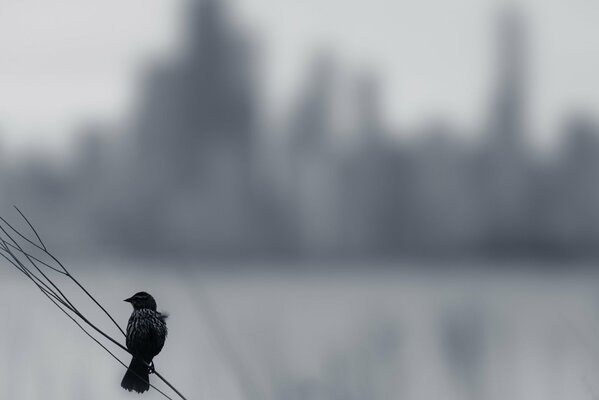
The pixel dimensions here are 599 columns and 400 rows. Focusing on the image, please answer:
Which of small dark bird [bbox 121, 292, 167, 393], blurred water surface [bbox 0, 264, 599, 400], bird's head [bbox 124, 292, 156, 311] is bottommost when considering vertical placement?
blurred water surface [bbox 0, 264, 599, 400]

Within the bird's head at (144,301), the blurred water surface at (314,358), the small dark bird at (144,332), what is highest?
the bird's head at (144,301)

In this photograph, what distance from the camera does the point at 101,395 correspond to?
9953mm

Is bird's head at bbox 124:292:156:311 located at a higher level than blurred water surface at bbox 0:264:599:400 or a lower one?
higher

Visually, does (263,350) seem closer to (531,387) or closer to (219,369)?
(219,369)

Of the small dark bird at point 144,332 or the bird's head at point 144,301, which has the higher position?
the bird's head at point 144,301

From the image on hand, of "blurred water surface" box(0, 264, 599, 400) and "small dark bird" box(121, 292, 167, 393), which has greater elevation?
"small dark bird" box(121, 292, 167, 393)

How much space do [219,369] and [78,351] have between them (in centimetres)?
661

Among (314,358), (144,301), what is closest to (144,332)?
(144,301)

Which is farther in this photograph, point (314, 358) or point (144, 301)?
point (314, 358)

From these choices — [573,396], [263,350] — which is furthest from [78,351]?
[573,396]

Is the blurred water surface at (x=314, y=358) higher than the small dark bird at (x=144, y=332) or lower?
lower

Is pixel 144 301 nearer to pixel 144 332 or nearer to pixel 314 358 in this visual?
pixel 144 332

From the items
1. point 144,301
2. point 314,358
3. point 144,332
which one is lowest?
point 314,358

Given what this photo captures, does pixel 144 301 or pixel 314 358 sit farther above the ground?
pixel 144 301
